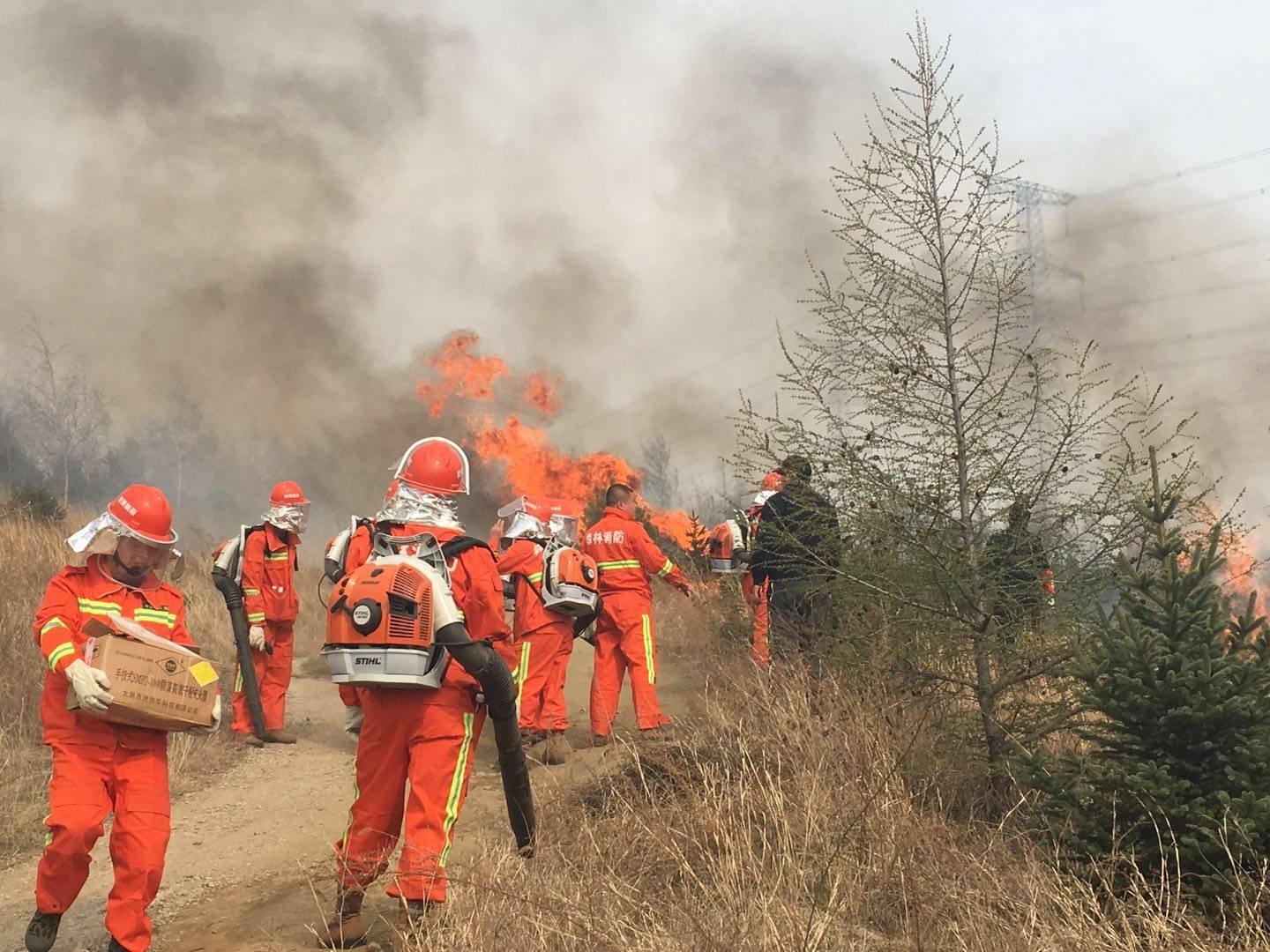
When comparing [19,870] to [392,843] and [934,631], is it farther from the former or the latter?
[934,631]

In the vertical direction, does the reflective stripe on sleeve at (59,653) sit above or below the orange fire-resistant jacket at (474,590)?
below

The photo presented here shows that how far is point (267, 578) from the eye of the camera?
338 inches

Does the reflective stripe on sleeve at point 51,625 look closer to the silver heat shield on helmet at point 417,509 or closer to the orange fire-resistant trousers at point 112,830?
the orange fire-resistant trousers at point 112,830

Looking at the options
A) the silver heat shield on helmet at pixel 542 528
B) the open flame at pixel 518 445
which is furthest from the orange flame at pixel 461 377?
the silver heat shield on helmet at pixel 542 528

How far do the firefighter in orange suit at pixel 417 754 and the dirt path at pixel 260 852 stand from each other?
0.23 meters

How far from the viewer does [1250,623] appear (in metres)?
3.65

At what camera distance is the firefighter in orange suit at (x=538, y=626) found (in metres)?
7.73

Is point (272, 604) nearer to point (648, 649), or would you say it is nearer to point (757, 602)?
point (648, 649)

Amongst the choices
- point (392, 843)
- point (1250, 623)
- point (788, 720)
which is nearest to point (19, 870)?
point (392, 843)

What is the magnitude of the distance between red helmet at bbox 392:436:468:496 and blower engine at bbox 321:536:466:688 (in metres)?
0.51

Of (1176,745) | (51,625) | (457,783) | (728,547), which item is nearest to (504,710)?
(457,783)

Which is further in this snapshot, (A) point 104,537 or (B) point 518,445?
(B) point 518,445

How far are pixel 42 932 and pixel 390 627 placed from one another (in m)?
1.84

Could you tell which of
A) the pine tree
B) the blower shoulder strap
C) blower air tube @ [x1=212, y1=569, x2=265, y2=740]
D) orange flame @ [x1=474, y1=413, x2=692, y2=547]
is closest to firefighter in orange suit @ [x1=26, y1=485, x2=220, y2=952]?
the blower shoulder strap
